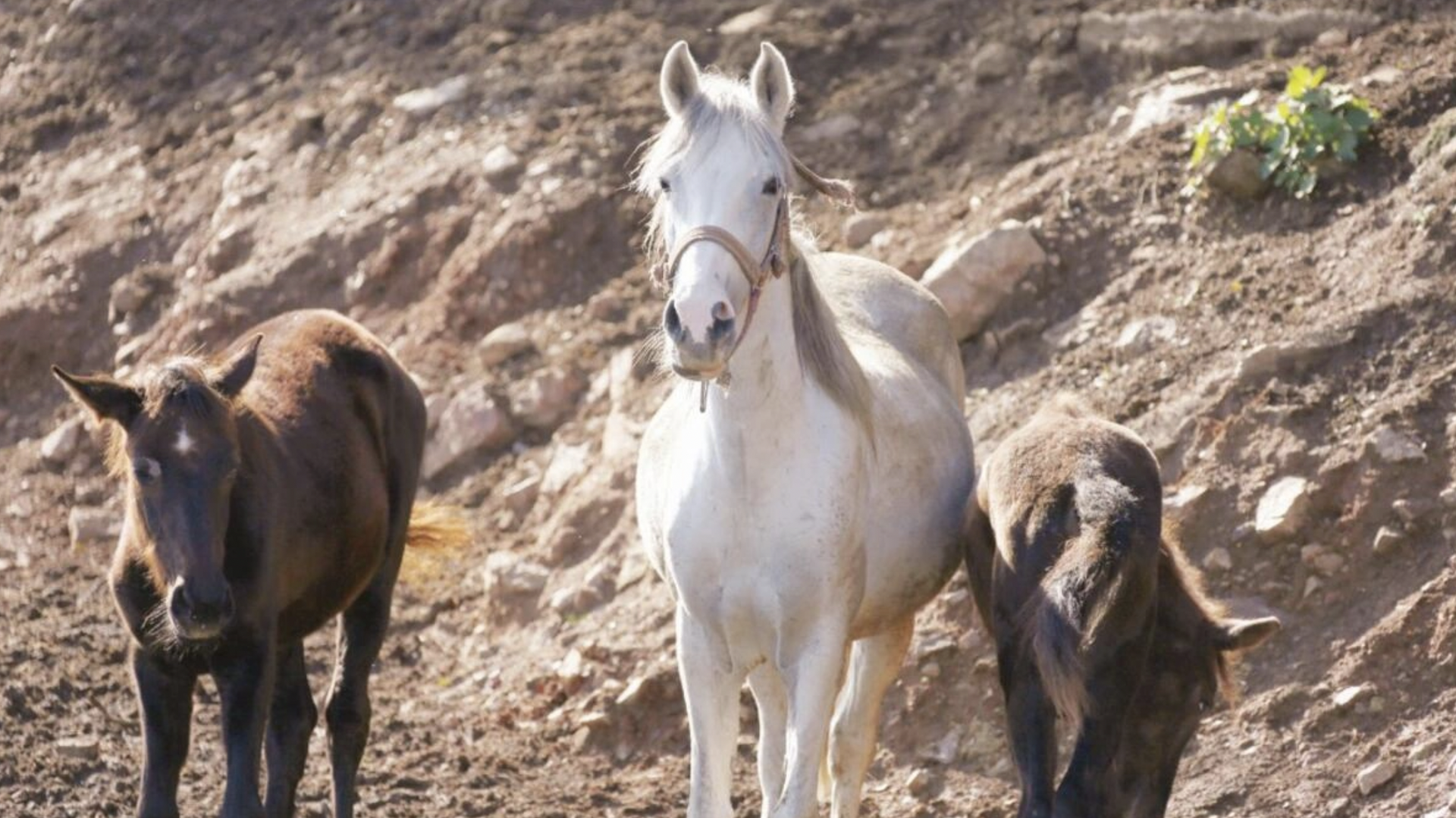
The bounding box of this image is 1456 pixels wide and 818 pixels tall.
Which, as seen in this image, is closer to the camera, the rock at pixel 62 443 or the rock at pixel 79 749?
the rock at pixel 79 749

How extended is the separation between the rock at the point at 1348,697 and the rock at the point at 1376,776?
1.05 feet

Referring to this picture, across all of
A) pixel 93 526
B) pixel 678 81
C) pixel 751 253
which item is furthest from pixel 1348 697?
pixel 93 526

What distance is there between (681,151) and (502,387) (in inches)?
194

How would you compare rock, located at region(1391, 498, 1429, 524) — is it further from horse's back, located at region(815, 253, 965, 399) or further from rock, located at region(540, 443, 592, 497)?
rock, located at region(540, 443, 592, 497)

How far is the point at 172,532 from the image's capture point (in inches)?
240

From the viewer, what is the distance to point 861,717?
691cm

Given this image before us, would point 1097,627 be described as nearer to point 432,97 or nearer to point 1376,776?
point 1376,776

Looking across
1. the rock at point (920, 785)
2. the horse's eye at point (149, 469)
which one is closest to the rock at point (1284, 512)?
the rock at point (920, 785)

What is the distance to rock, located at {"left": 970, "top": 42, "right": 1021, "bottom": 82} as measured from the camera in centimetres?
1113

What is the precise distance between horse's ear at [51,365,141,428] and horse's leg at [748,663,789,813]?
1.98m

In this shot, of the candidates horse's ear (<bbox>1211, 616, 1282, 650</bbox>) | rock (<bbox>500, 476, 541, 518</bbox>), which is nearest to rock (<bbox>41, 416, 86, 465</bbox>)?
rock (<bbox>500, 476, 541, 518</bbox>)

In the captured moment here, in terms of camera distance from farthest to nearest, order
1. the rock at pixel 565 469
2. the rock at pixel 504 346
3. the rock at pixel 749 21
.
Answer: the rock at pixel 749 21, the rock at pixel 504 346, the rock at pixel 565 469

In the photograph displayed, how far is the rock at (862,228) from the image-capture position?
10281mm

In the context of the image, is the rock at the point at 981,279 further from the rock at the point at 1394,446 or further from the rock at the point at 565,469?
the rock at the point at 1394,446
